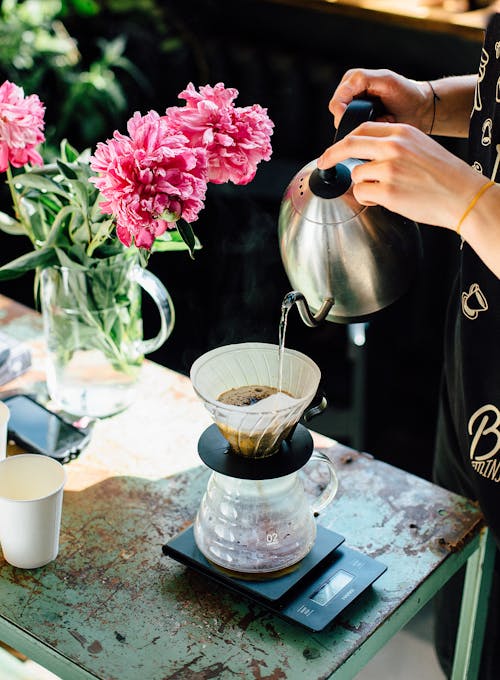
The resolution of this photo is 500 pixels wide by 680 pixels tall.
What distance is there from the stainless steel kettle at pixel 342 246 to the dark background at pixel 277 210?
4.90ft

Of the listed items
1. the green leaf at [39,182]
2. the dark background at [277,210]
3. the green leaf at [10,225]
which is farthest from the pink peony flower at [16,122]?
the dark background at [277,210]

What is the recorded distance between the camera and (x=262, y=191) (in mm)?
3127

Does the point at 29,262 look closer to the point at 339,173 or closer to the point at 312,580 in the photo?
the point at 339,173

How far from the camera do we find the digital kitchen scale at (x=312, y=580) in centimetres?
108

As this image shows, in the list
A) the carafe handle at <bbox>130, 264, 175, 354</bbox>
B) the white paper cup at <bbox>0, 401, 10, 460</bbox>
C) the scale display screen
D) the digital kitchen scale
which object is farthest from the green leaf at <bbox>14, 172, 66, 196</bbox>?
the scale display screen

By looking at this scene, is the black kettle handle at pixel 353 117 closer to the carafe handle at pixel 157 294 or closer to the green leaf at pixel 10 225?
the carafe handle at pixel 157 294

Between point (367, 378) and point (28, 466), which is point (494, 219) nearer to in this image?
point (28, 466)

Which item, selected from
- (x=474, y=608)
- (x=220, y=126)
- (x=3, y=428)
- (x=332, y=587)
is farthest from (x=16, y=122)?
(x=474, y=608)

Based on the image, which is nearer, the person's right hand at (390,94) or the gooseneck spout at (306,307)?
the gooseneck spout at (306,307)

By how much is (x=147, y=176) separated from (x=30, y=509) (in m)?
0.44

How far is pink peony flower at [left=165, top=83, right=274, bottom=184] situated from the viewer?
115 centimetres

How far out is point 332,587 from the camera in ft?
3.67

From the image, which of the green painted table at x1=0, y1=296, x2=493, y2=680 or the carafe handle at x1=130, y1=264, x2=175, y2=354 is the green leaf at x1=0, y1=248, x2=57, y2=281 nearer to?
the carafe handle at x1=130, y1=264, x2=175, y2=354

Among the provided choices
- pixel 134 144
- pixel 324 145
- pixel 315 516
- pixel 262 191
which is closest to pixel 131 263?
pixel 134 144
